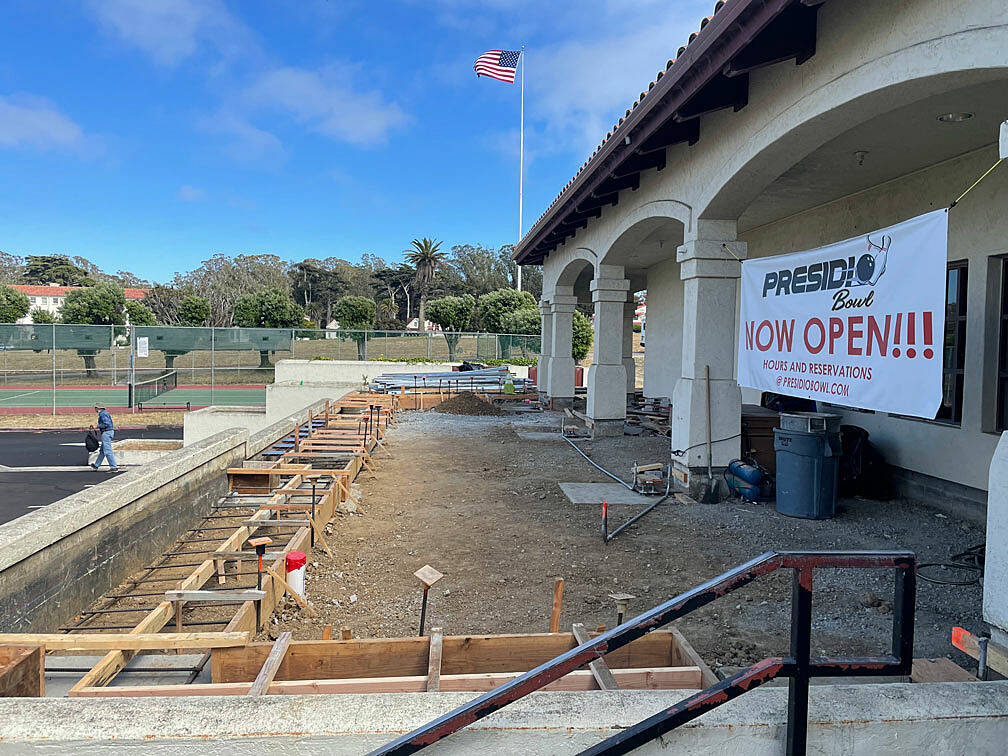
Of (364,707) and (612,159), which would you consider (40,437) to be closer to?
(612,159)

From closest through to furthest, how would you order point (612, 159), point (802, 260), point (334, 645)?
point (334, 645) → point (802, 260) → point (612, 159)

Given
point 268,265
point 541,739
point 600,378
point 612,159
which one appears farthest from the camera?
point 268,265

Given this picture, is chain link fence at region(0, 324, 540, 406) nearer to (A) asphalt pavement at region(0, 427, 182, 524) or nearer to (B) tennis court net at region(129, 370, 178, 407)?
(B) tennis court net at region(129, 370, 178, 407)

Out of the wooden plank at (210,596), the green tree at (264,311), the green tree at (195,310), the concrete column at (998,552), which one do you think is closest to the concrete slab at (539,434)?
the wooden plank at (210,596)

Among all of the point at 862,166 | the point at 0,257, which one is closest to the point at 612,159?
the point at 862,166

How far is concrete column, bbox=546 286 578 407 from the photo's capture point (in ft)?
63.2

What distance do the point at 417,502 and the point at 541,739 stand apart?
22.9 ft

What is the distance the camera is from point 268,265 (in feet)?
248

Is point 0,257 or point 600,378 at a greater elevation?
point 0,257

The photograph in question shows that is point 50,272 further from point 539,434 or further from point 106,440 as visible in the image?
point 539,434

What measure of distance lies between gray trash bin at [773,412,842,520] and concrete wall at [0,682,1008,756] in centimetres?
544

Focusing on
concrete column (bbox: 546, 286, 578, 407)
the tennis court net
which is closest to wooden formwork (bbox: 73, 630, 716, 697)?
concrete column (bbox: 546, 286, 578, 407)

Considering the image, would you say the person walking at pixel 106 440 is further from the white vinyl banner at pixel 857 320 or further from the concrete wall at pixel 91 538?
the white vinyl banner at pixel 857 320

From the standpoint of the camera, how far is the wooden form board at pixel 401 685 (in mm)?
2904
